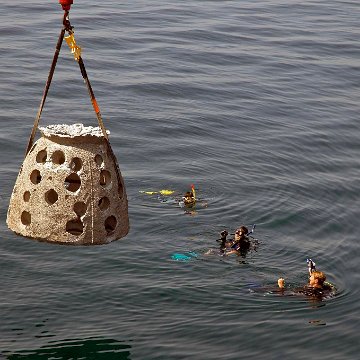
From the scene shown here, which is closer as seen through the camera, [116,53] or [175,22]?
[116,53]

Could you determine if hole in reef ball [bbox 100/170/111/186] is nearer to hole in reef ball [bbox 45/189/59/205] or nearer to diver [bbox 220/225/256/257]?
hole in reef ball [bbox 45/189/59/205]

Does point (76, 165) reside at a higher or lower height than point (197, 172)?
higher

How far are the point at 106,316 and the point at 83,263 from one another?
9.64ft

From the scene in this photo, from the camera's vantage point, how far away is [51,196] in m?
18.5

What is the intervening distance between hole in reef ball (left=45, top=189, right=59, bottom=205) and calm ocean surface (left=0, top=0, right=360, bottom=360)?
133 inches

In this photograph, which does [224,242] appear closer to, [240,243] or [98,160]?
[240,243]

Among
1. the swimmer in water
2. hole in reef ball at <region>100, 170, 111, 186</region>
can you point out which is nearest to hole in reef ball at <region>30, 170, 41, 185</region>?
hole in reef ball at <region>100, 170, 111, 186</region>

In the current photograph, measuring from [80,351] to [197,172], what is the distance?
11.5 meters

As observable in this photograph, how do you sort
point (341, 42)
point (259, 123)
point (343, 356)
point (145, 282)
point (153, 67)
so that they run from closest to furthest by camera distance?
point (343, 356), point (145, 282), point (259, 123), point (153, 67), point (341, 42)

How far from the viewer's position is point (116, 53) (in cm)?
4478

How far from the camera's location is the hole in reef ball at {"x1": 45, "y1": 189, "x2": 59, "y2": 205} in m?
18.3

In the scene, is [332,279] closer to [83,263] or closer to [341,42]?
[83,263]

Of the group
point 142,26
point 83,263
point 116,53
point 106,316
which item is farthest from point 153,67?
point 106,316

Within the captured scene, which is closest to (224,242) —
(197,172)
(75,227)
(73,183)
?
(197,172)
